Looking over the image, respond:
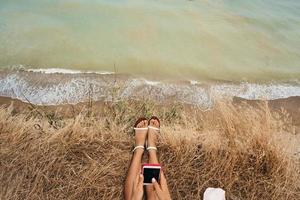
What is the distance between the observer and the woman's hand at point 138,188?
3.90 m

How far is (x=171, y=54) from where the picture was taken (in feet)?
25.3

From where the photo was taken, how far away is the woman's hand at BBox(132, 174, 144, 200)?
12.8 ft

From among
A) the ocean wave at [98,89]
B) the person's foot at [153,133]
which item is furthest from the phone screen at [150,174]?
the ocean wave at [98,89]

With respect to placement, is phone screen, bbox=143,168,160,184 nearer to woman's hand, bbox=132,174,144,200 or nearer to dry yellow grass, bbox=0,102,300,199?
woman's hand, bbox=132,174,144,200

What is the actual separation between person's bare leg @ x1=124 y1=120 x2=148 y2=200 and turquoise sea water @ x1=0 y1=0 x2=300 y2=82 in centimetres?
247

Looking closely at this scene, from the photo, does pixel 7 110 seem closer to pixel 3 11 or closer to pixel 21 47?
pixel 21 47

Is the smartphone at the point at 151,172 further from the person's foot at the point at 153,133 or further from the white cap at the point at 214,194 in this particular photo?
the white cap at the point at 214,194

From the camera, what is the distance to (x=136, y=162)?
13.9ft

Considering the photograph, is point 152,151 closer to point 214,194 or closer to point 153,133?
point 153,133

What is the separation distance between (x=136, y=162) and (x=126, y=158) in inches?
7.7

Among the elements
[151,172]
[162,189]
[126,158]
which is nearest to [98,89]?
[126,158]

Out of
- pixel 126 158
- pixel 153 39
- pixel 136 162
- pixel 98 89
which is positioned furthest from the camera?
pixel 153 39

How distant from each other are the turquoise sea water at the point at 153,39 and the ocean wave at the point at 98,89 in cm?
26

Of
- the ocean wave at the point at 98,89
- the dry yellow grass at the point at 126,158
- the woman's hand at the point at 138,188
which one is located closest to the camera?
the woman's hand at the point at 138,188
